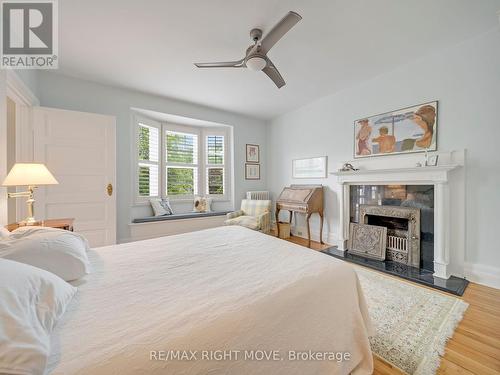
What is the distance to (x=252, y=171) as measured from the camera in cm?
492

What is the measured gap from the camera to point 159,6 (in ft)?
5.92

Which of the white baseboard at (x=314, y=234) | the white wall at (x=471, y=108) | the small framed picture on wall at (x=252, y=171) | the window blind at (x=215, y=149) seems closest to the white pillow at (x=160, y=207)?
the window blind at (x=215, y=149)

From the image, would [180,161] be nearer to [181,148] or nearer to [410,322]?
[181,148]

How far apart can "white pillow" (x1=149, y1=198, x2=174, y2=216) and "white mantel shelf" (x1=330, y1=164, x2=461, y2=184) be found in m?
3.21

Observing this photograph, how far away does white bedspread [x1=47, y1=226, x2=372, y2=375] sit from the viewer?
0.65 metres

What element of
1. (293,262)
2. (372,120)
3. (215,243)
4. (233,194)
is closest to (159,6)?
(215,243)

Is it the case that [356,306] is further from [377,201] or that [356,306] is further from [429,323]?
[377,201]

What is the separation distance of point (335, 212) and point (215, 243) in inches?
108

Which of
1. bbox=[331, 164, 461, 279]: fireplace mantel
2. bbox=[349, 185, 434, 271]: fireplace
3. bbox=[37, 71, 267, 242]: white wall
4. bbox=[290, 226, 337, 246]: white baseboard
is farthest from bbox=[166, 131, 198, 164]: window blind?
bbox=[331, 164, 461, 279]: fireplace mantel

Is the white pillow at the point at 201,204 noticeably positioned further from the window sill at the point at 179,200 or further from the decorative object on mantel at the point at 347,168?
the decorative object on mantel at the point at 347,168

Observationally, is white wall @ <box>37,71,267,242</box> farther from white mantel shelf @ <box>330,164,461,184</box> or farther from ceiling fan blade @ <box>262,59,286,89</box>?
white mantel shelf @ <box>330,164,461,184</box>

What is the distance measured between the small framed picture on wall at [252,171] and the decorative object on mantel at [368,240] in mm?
2447

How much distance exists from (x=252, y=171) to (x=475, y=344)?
4103mm

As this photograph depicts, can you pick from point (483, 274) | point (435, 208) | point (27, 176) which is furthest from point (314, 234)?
point (27, 176)
